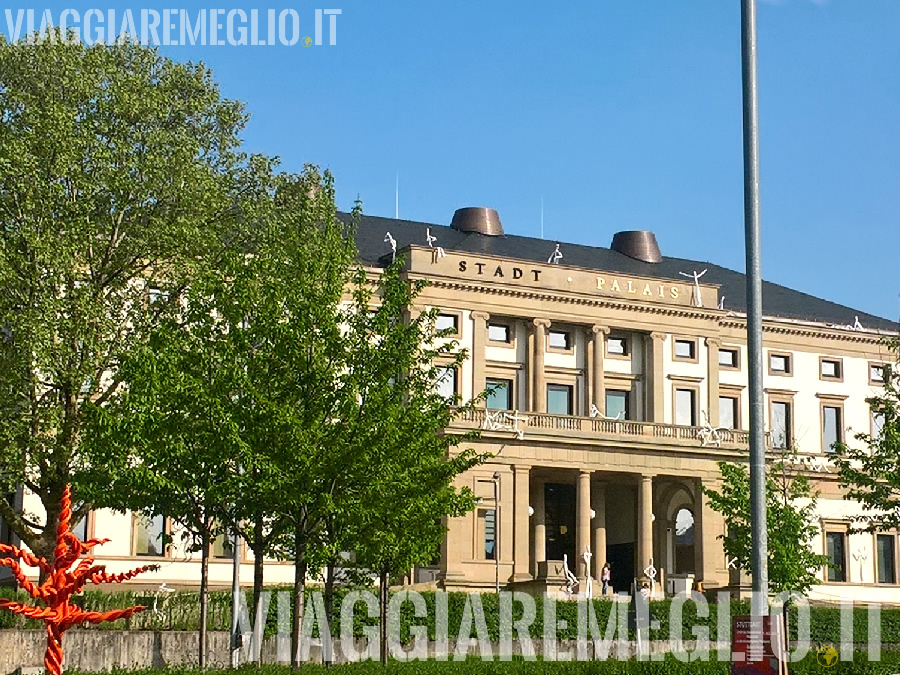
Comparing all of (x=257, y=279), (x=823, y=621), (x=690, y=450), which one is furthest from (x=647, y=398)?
(x=257, y=279)

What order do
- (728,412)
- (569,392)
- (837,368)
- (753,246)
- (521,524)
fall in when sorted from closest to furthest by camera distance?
1. (753,246)
2. (521,524)
3. (569,392)
4. (728,412)
5. (837,368)

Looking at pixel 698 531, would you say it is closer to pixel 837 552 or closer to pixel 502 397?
pixel 502 397

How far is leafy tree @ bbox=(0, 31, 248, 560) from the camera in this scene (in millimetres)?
37156

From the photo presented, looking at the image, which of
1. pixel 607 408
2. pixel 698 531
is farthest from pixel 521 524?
pixel 607 408

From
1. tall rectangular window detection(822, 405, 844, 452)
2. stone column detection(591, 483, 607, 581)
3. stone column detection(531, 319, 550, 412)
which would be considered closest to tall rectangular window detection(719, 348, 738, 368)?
tall rectangular window detection(822, 405, 844, 452)

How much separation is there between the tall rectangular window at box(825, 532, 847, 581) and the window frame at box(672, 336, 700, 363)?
37.6ft

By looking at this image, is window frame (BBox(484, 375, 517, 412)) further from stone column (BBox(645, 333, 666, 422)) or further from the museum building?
stone column (BBox(645, 333, 666, 422))

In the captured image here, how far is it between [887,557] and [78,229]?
50.8m

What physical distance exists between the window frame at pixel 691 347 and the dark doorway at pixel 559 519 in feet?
27.9

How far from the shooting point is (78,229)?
38.0 m

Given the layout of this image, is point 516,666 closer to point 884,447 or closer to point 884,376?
point 884,447

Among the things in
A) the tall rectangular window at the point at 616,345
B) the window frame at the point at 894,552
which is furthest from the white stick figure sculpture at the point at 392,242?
the window frame at the point at 894,552

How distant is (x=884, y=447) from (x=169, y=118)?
24578mm

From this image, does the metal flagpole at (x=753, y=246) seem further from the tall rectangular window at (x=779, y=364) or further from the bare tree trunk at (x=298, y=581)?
the tall rectangular window at (x=779, y=364)
